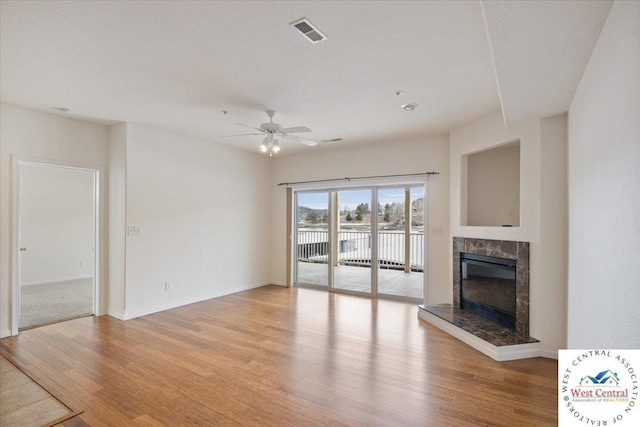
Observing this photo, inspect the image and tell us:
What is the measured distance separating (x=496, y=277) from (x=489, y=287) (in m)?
0.19

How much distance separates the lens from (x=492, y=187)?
4445 mm

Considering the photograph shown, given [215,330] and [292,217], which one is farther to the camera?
[292,217]

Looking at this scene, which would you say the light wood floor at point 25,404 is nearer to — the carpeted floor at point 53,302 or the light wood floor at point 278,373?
the light wood floor at point 278,373

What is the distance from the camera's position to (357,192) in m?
6.00

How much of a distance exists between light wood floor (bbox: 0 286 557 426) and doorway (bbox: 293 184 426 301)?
1.54 meters

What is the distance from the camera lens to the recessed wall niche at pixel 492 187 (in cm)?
425

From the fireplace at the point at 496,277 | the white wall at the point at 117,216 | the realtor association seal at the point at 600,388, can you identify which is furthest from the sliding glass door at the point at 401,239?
the white wall at the point at 117,216

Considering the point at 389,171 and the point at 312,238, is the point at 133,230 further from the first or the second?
the point at 389,171

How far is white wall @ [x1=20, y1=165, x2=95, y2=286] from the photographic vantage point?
6.35m

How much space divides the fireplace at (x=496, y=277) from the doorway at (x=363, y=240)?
3.08ft

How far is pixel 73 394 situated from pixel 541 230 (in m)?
4.70

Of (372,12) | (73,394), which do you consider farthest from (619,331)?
(73,394)

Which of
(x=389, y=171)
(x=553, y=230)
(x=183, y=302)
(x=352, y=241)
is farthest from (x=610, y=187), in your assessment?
(x=183, y=302)

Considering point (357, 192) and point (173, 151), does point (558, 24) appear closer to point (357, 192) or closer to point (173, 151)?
point (357, 192)
